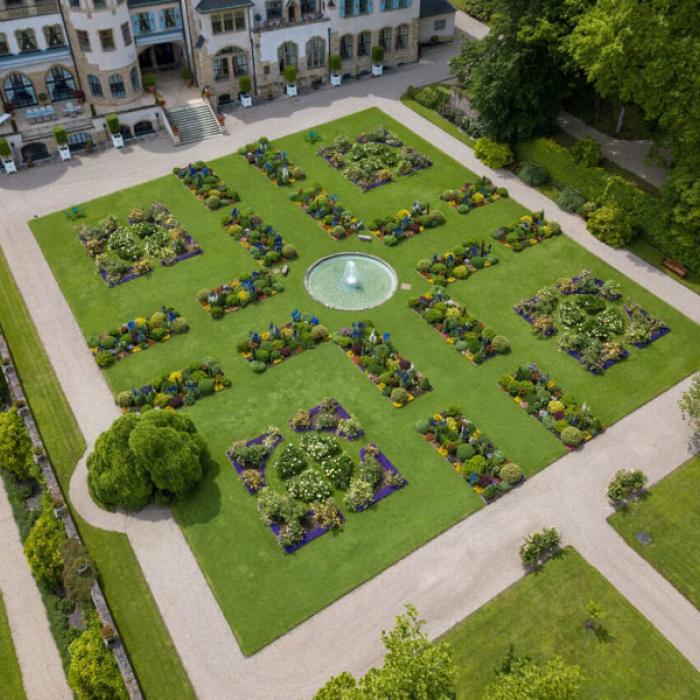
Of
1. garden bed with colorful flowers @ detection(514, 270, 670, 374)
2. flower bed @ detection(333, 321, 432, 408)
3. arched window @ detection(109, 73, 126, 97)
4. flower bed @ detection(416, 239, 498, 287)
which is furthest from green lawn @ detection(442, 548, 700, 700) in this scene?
arched window @ detection(109, 73, 126, 97)

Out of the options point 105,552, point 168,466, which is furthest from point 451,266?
point 105,552

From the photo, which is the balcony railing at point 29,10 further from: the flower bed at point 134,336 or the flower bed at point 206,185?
the flower bed at point 134,336

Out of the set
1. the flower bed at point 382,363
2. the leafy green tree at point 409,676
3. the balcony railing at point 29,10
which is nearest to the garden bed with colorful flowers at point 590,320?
the flower bed at point 382,363

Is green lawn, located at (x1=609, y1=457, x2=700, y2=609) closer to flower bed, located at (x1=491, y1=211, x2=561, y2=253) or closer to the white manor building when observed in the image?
flower bed, located at (x1=491, y1=211, x2=561, y2=253)

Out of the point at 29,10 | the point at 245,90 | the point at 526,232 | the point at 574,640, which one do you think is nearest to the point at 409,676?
the point at 574,640

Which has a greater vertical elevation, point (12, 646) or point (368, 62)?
point (368, 62)

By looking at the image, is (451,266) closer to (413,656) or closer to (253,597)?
(253,597)
